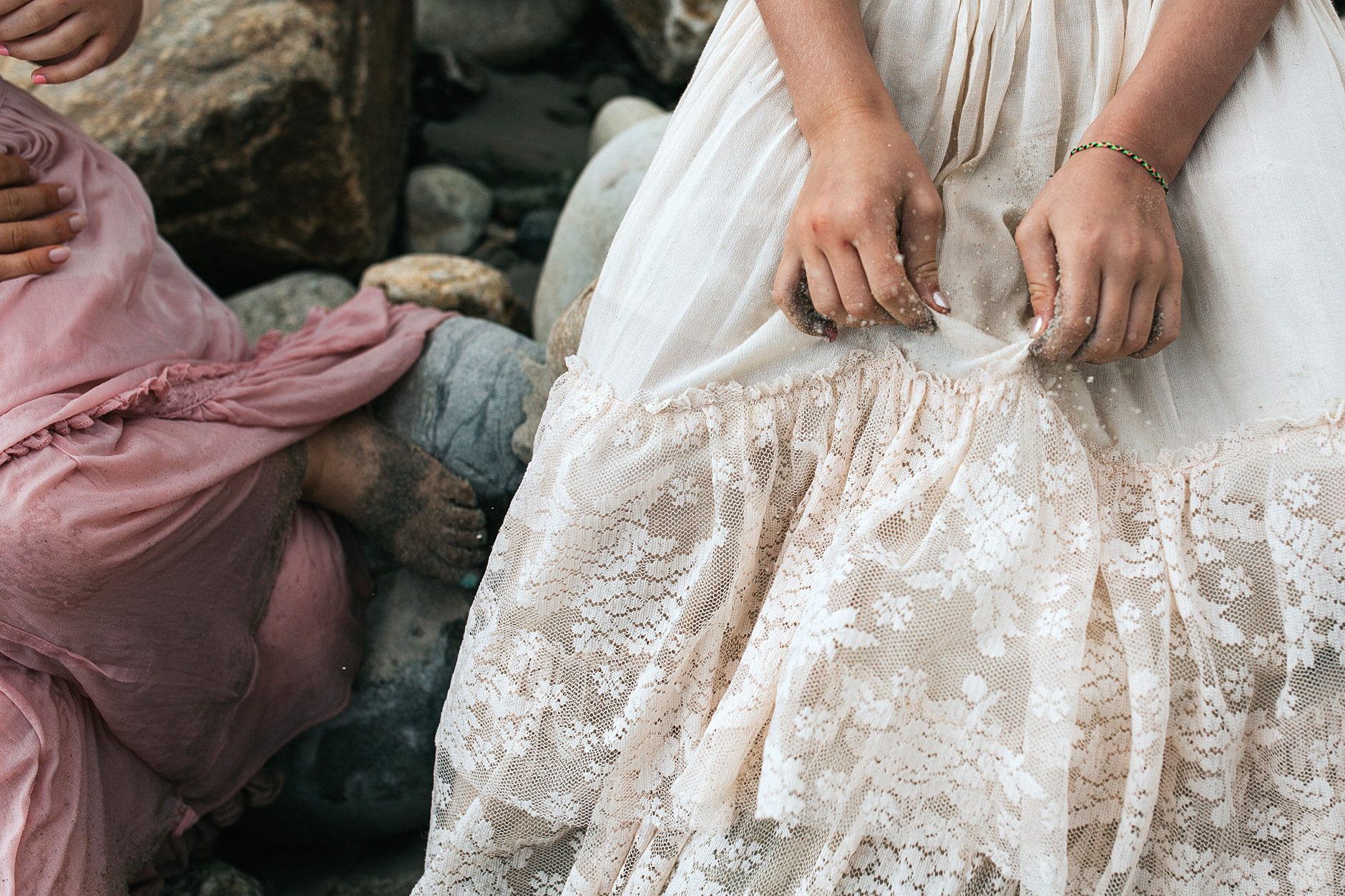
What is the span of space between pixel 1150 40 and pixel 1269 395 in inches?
18.1

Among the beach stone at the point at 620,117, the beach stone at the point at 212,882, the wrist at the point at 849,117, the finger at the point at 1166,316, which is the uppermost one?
the wrist at the point at 849,117

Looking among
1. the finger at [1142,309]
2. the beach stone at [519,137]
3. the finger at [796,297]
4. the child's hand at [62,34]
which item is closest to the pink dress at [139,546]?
the child's hand at [62,34]

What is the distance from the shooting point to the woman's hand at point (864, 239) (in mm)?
1028

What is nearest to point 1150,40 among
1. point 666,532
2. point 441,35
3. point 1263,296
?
point 1263,296

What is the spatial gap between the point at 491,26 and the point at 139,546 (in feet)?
9.62

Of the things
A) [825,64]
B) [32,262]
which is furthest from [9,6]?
[825,64]

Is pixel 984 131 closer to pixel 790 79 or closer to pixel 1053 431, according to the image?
pixel 790 79

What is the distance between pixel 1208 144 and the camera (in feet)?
3.67

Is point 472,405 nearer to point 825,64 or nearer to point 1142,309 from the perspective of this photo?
point 825,64

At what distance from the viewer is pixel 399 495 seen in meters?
1.66

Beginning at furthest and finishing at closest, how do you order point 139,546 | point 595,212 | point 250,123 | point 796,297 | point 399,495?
1. point 250,123
2. point 595,212
3. point 399,495
4. point 139,546
5. point 796,297

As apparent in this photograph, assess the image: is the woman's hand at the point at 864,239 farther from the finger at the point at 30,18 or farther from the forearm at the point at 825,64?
the finger at the point at 30,18

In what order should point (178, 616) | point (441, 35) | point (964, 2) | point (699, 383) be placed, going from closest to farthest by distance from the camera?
point (699, 383)
point (964, 2)
point (178, 616)
point (441, 35)

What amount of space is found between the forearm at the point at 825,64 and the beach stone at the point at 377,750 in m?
1.10
